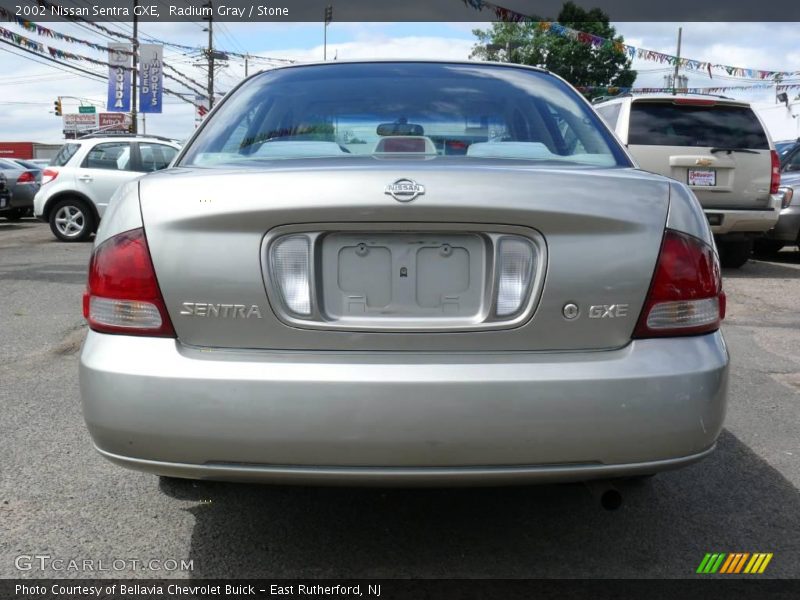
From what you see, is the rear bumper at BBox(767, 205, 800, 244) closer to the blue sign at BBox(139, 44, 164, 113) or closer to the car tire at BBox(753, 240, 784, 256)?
the car tire at BBox(753, 240, 784, 256)

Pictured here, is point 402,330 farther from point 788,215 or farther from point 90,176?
point 90,176

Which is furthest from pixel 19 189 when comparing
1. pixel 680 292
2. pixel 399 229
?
pixel 680 292

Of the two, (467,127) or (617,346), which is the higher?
(467,127)

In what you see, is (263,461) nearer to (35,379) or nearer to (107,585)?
(107,585)

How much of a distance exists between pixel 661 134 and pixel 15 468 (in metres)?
7.78

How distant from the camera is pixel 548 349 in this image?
223cm

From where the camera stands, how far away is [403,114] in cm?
325

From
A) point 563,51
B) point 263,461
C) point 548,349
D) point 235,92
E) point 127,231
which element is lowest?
point 263,461

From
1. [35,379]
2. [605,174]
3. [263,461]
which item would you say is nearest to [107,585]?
[263,461]

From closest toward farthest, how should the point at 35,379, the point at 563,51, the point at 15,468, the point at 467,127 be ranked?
the point at 467,127 < the point at 15,468 < the point at 35,379 < the point at 563,51

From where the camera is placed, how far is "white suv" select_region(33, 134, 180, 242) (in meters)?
13.6

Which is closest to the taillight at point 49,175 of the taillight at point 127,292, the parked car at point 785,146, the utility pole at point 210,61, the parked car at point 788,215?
the parked car at point 788,215

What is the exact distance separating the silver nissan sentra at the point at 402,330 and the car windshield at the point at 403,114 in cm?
64

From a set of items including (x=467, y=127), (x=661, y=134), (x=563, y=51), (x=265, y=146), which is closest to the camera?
(x=265, y=146)
